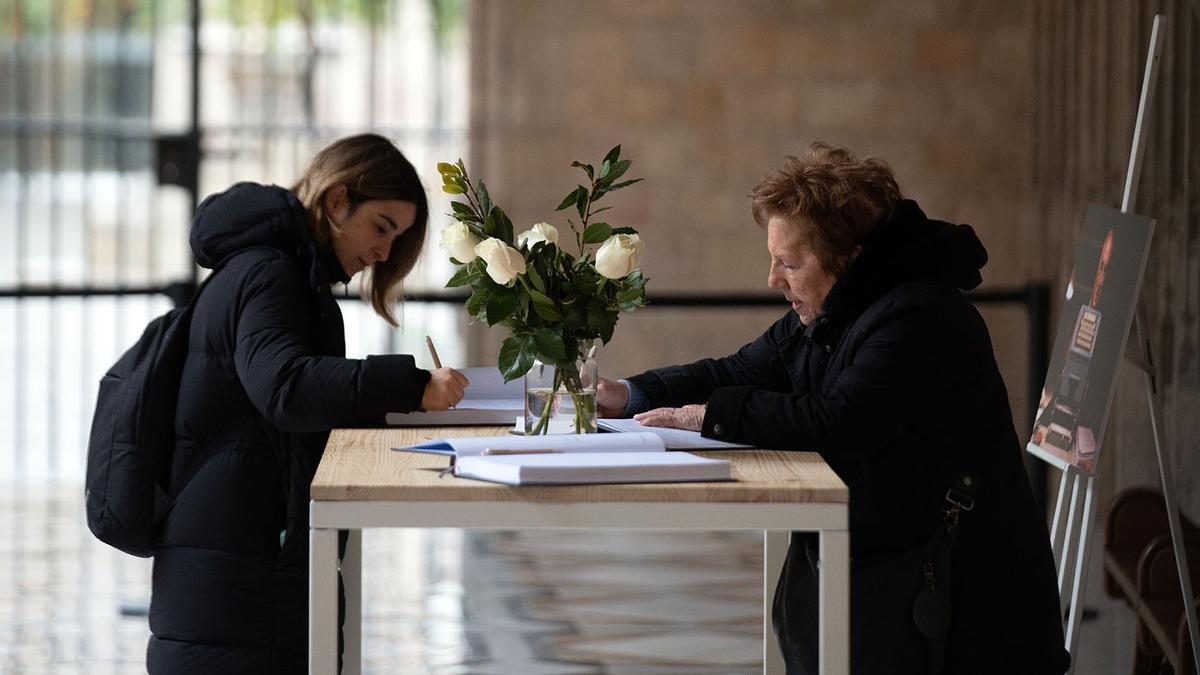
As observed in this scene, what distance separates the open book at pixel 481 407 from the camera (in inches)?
97.2

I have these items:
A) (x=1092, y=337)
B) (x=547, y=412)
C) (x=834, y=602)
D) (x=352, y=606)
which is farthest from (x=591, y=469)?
(x=1092, y=337)

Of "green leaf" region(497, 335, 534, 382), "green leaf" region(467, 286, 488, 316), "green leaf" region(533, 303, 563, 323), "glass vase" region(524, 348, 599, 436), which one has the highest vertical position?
"green leaf" region(467, 286, 488, 316)

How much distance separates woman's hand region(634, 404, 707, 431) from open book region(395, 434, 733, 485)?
22 centimetres

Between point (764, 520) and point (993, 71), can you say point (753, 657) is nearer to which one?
point (764, 520)

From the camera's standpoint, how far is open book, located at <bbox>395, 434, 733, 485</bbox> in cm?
185

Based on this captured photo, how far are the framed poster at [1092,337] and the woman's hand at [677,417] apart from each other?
962 millimetres

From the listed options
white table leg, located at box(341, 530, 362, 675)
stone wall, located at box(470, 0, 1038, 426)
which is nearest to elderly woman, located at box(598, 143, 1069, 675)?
white table leg, located at box(341, 530, 362, 675)

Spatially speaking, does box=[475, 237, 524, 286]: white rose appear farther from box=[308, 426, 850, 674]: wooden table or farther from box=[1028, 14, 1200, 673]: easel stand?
box=[1028, 14, 1200, 673]: easel stand

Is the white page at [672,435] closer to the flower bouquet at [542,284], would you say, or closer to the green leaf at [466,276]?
the flower bouquet at [542,284]

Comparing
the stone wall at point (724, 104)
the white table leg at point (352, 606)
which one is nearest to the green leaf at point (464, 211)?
the white table leg at point (352, 606)

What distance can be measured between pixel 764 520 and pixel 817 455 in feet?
0.99

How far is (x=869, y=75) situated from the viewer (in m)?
6.88

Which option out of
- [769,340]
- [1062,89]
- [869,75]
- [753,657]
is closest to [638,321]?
[869,75]

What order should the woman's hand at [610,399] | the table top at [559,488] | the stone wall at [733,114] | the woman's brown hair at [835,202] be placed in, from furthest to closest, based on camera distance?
the stone wall at [733,114], the woman's hand at [610,399], the woman's brown hair at [835,202], the table top at [559,488]
